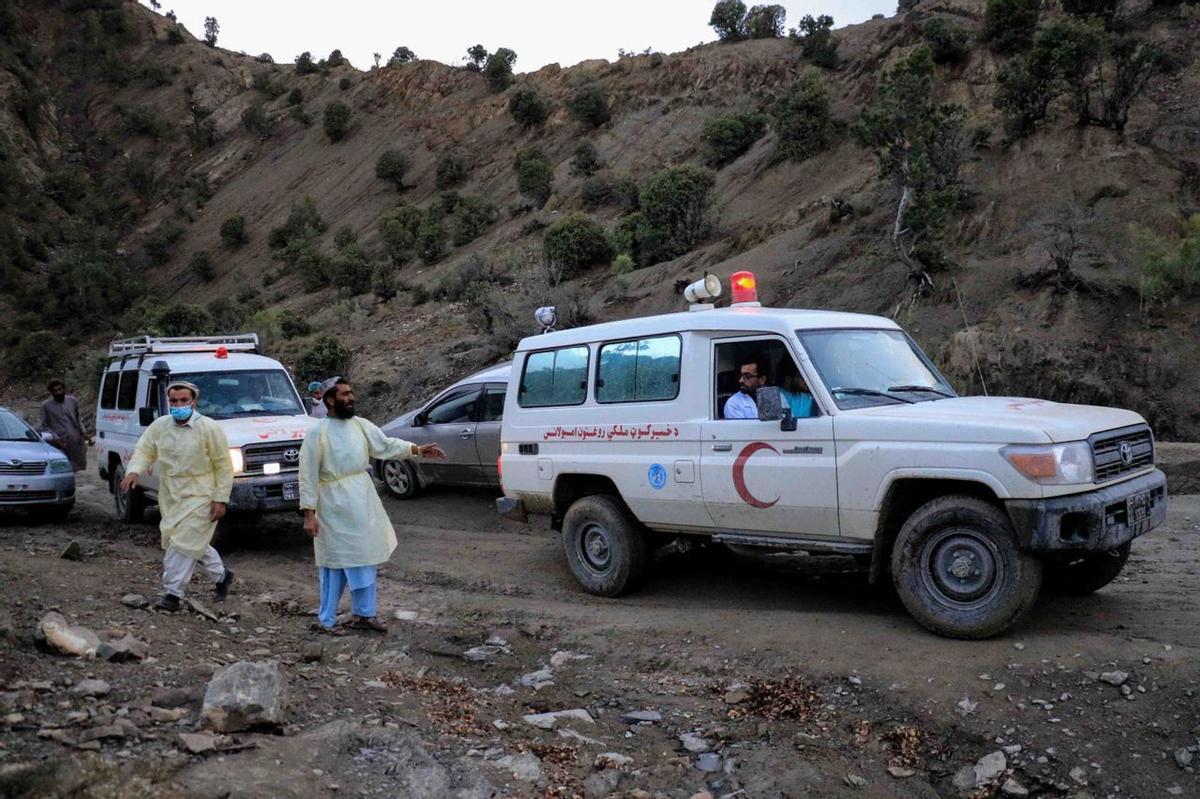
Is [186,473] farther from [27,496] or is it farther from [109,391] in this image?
[109,391]

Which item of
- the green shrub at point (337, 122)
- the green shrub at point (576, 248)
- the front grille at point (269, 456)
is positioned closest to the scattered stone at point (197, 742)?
the front grille at point (269, 456)

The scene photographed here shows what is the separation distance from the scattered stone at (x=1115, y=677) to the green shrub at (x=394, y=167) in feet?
148

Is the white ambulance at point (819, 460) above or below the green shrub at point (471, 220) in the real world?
below

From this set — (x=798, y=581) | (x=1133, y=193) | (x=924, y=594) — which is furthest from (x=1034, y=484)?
(x=1133, y=193)

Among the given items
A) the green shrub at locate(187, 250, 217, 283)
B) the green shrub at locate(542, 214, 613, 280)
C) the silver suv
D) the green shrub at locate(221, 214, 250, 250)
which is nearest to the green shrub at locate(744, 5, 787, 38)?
the green shrub at locate(542, 214, 613, 280)

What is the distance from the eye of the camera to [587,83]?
4462cm

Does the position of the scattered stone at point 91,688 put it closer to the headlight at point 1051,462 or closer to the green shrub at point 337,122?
the headlight at point 1051,462

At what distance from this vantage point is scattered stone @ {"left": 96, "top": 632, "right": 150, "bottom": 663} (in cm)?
529

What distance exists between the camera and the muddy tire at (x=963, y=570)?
17.2ft

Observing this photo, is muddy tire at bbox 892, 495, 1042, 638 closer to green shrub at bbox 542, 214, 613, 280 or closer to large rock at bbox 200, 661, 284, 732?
large rock at bbox 200, 661, 284, 732

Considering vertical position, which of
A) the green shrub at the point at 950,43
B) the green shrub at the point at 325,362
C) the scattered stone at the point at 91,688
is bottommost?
the scattered stone at the point at 91,688

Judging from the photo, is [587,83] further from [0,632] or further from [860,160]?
[0,632]

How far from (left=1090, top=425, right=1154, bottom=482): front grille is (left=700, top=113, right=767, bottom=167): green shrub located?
2823 centimetres

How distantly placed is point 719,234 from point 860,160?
4.35 meters
